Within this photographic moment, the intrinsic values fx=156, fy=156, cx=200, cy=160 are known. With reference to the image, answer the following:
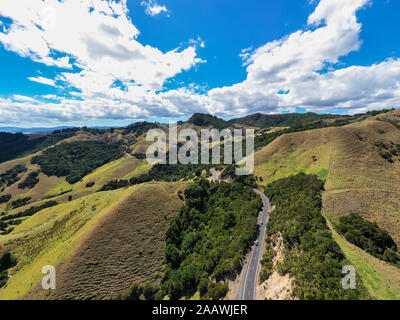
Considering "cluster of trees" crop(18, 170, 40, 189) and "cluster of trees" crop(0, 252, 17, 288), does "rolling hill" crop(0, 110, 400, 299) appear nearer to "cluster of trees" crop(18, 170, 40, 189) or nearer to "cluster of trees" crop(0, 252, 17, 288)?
"cluster of trees" crop(0, 252, 17, 288)

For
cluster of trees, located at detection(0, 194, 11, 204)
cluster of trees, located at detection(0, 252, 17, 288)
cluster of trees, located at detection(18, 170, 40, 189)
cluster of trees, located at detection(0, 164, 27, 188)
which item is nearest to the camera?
cluster of trees, located at detection(0, 252, 17, 288)

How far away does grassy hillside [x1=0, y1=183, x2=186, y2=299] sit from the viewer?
38.5 m

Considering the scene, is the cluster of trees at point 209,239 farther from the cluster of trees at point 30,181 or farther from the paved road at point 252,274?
the cluster of trees at point 30,181

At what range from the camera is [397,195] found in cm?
4575

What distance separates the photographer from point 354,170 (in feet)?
189

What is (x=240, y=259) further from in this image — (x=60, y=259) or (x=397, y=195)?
(x=397, y=195)

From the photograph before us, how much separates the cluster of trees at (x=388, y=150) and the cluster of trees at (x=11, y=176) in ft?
886

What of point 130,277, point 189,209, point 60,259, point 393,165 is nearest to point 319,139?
point 393,165

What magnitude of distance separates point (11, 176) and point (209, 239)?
224033mm

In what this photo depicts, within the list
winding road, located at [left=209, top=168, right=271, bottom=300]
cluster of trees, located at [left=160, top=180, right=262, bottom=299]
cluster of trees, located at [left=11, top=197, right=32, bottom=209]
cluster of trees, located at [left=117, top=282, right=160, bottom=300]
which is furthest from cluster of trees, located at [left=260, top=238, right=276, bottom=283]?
cluster of trees, located at [left=11, top=197, right=32, bottom=209]

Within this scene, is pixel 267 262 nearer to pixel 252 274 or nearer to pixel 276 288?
pixel 252 274

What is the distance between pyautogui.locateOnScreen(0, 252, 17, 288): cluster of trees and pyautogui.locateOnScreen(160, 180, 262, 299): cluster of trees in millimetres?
40904
